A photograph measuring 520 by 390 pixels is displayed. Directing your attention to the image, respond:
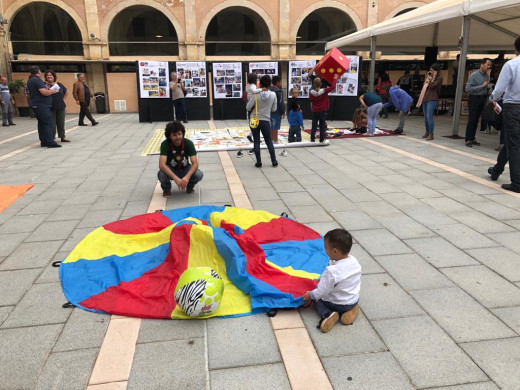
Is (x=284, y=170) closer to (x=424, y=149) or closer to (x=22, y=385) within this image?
(x=424, y=149)

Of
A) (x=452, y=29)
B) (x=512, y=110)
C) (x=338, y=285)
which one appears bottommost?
(x=338, y=285)

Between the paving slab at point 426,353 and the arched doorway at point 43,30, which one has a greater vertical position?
the arched doorway at point 43,30

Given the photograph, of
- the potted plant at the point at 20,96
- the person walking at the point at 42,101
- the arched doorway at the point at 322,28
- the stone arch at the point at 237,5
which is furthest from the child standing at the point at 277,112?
the arched doorway at the point at 322,28

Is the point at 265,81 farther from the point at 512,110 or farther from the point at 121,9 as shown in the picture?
the point at 121,9

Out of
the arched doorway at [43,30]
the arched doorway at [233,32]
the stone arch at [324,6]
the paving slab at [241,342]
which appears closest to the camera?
the paving slab at [241,342]

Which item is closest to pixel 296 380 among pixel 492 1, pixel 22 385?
pixel 22 385

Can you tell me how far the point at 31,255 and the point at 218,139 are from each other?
787 cm

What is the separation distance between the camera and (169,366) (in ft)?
8.44

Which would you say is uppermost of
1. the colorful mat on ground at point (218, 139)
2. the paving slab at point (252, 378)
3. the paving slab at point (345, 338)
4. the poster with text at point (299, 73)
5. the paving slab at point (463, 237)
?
the poster with text at point (299, 73)

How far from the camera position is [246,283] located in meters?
3.39

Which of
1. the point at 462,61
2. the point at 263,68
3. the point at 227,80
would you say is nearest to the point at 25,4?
the point at 227,80

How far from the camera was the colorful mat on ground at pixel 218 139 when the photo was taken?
33.4 ft

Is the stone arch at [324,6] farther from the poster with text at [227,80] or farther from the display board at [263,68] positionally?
the poster with text at [227,80]

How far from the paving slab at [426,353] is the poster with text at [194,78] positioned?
1482 cm
